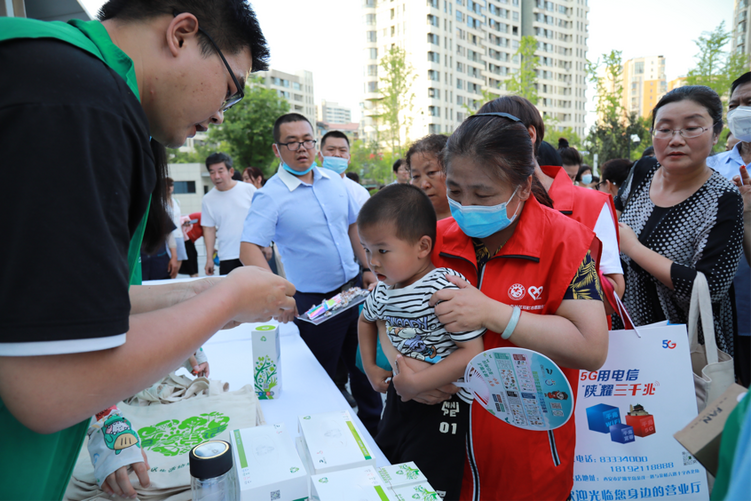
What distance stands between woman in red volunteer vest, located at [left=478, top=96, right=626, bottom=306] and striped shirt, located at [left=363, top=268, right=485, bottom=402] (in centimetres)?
76

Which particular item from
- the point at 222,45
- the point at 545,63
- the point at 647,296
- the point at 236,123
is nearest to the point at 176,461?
the point at 222,45

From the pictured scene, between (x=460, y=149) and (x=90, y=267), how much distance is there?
3.74ft

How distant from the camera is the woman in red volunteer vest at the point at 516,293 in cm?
128

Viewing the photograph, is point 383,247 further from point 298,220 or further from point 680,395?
point 298,220

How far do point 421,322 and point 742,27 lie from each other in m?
43.8

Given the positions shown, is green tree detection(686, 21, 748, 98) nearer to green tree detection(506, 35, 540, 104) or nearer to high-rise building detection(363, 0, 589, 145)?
green tree detection(506, 35, 540, 104)

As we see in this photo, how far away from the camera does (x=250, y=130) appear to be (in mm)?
23578

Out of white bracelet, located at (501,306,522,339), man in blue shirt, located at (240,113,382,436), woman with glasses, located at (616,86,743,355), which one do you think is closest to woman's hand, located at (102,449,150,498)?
white bracelet, located at (501,306,522,339)

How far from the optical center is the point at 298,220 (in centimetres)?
325

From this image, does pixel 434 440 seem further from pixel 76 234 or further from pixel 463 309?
pixel 76 234

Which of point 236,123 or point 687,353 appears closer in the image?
point 687,353

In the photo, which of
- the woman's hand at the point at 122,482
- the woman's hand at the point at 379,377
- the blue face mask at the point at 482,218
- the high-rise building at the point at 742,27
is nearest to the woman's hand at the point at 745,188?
the blue face mask at the point at 482,218

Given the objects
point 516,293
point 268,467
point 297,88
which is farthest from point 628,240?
point 297,88

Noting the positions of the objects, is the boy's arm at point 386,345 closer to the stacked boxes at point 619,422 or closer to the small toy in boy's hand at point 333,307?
the small toy in boy's hand at point 333,307
